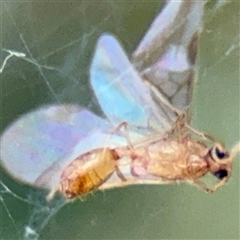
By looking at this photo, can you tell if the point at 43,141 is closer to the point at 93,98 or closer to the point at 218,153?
the point at 93,98

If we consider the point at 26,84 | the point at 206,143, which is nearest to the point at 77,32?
the point at 26,84

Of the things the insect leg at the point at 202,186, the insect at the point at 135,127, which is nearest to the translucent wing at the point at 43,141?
the insect at the point at 135,127

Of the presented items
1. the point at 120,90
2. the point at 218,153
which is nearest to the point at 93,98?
the point at 120,90

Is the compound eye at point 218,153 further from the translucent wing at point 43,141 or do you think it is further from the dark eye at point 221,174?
the translucent wing at point 43,141

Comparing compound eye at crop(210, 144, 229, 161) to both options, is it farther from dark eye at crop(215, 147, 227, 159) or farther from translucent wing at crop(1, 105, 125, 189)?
translucent wing at crop(1, 105, 125, 189)

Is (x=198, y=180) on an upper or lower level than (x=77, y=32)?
lower

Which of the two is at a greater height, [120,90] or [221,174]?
[120,90]

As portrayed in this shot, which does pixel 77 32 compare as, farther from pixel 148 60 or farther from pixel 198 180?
pixel 198 180
